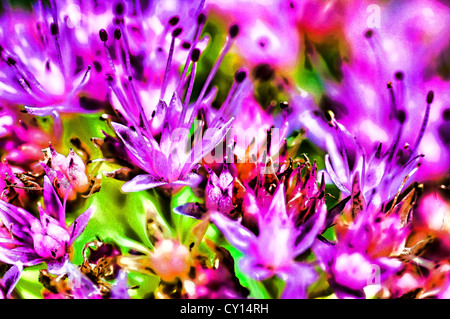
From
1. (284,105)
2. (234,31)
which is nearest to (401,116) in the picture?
(284,105)

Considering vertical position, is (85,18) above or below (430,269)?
above

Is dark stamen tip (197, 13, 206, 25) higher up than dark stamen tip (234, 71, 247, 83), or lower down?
higher up

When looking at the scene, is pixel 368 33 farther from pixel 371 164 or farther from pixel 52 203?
pixel 52 203

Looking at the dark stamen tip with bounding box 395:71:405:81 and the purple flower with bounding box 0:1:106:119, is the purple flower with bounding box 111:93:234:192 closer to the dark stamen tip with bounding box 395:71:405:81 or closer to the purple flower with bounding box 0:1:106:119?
the purple flower with bounding box 0:1:106:119

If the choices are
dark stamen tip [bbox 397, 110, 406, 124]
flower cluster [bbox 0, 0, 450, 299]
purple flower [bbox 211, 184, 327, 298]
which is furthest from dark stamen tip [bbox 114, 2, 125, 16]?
dark stamen tip [bbox 397, 110, 406, 124]
